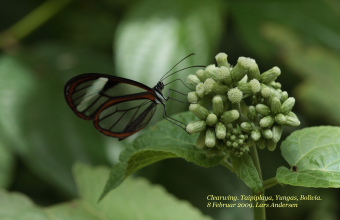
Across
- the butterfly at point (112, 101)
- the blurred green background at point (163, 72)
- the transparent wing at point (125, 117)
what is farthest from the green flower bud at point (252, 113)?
the blurred green background at point (163, 72)

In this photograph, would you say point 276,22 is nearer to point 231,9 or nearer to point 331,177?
point 231,9

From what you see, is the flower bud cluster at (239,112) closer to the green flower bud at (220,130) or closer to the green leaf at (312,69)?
the green flower bud at (220,130)

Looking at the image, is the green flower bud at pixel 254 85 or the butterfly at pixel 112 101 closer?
the green flower bud at pixel 254 85

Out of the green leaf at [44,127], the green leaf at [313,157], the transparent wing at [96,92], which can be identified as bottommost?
the green leaf at [44,127]

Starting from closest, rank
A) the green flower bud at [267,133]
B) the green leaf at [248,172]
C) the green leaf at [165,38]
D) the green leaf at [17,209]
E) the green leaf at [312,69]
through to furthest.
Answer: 1. the green leaf at [248,172]
2. the green flower bud at [267,133]
3. the green leaf at [17,209]
4. the green leaf at [165,38]
5. the green leaf at [312,69]

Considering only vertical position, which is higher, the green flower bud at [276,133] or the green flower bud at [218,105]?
the green flower bud at [218,105]

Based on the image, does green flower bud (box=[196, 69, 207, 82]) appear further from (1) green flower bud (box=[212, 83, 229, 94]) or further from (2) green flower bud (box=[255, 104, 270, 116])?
(2) green flower bud (box=[255, 104, 270, 116])

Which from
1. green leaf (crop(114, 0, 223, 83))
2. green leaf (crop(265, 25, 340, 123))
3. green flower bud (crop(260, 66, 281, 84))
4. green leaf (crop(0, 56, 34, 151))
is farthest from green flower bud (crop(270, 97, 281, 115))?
green leaf (crop(0, 56, 34, 151))
